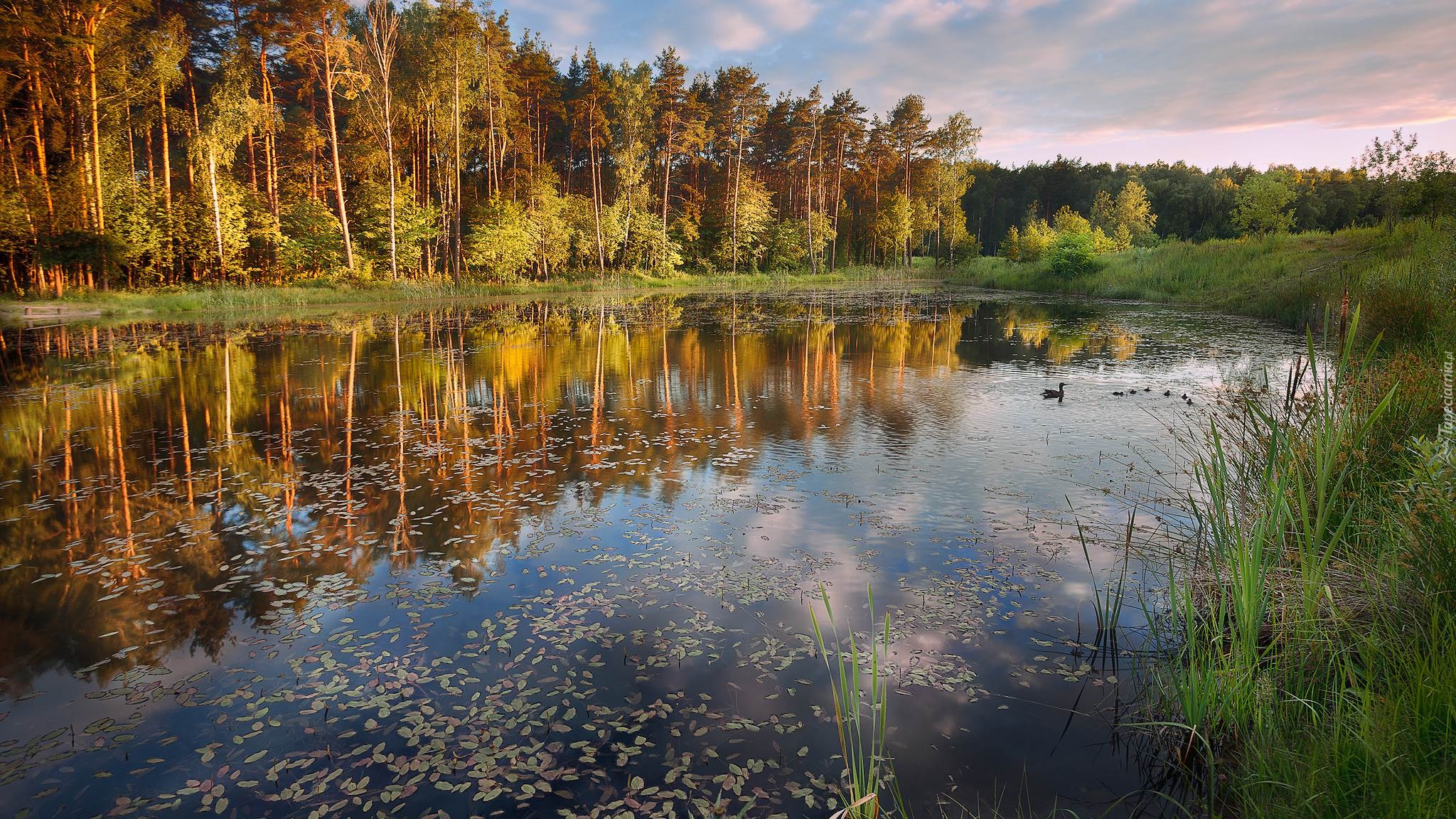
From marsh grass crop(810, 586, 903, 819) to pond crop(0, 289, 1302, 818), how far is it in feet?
0.44

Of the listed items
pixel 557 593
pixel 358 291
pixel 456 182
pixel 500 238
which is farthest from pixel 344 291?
pixel 557 593

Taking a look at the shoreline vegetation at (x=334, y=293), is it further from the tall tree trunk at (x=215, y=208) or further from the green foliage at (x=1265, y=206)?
the green foliage at (x=1265, y=206)

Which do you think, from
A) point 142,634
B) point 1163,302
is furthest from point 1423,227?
point 142,634

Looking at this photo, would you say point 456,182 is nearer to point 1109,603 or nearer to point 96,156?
point 96,156

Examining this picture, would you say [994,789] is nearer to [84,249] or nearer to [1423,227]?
[1423,227]

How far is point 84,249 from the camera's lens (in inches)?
1093

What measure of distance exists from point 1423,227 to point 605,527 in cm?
2345

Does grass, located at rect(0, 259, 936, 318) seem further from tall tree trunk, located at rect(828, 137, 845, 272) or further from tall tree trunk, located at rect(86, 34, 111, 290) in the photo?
tall tree trunk, located at rect(828, 137, 845, 272)

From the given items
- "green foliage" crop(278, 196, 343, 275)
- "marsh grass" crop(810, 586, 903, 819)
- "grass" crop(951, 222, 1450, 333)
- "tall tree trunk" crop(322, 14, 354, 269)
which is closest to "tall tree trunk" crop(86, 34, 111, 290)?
"green foliage" crop(278, 196, 343, 275)

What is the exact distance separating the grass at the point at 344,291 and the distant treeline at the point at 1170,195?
37.7 metres

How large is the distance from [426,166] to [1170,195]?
78.6 m

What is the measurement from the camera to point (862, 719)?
435 centimetres

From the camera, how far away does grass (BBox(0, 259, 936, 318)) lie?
2773 cm

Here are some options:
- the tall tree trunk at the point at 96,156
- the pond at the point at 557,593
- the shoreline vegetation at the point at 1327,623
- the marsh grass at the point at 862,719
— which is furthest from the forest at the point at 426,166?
the marsh grass at the point at 862,719
